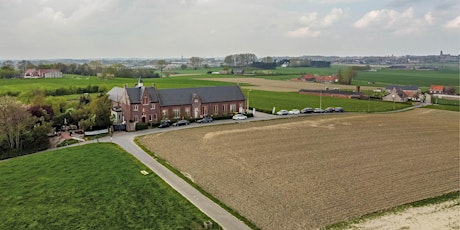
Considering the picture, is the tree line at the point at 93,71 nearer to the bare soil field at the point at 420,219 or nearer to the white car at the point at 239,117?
the white car at the point at 239,117

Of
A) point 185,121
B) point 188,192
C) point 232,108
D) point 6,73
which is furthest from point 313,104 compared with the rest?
point 6,73

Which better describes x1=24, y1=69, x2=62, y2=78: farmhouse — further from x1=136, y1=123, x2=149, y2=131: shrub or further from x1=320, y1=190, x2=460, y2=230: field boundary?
x1=320, y1=190, x2=460, y2=230: field boundary

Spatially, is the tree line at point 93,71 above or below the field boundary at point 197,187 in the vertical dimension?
above

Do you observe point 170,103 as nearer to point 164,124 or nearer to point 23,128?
point 164,124

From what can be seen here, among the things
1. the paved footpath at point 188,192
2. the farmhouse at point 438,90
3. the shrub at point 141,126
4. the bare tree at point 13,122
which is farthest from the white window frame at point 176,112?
the farmhouse at point 438,90

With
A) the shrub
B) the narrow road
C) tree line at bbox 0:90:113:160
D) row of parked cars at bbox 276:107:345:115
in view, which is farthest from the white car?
tree line at bbox 0:90:113:160

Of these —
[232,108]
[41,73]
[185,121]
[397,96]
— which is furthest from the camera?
[41,73]
